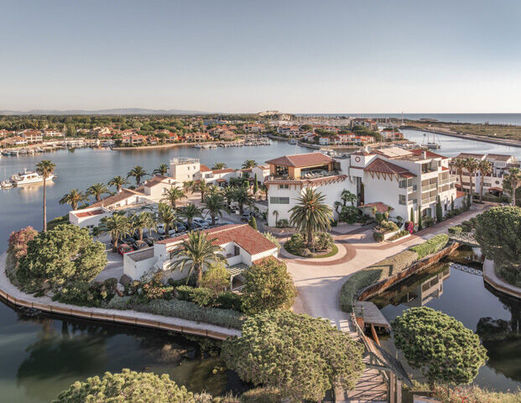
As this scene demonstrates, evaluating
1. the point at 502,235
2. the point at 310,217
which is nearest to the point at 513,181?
the point at 502,235

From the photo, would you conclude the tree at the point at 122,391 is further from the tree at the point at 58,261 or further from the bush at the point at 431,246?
the bush at the point at 431,246

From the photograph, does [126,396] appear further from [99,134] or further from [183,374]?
[99,134]

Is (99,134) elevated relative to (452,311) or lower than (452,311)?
elevated

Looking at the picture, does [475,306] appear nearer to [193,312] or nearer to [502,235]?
[502,235]

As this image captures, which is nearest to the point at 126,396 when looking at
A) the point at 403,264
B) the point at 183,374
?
the point at 183,374

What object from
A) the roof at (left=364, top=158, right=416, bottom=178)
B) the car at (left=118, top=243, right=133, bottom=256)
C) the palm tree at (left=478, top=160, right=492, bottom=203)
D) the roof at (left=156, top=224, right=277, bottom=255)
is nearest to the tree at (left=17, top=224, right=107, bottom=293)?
the roof at (left=156, top=224, right=277, bottom=255)

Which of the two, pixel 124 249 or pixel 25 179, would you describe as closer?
pixel 124 249
